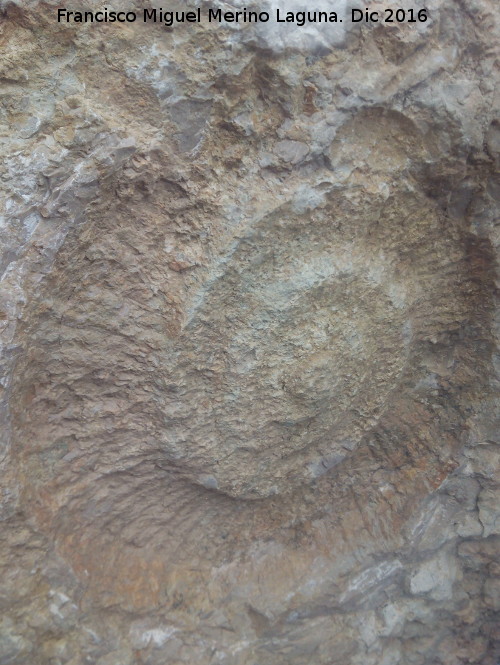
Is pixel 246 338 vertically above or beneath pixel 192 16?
beneath

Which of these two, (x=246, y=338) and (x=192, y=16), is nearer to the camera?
(x=192, y=16)

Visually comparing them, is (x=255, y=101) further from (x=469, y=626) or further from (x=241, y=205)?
(x=469, y=626)

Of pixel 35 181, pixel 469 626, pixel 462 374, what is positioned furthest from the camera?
pixel 469 626

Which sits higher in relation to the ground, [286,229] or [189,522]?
[286,229]

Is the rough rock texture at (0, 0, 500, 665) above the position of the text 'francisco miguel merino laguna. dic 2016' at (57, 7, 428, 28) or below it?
below

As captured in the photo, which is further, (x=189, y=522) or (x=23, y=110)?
(x=189, y=522)

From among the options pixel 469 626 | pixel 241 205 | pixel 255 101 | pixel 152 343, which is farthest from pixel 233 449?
pixel 469 626

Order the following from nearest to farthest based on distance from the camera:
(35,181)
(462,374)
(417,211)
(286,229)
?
(35,181) < (286,229) < (417,211) < (462,374)

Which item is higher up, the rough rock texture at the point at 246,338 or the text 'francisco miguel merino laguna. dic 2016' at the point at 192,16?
the text 'francisco miguel merino laguna. dic 2016' at the point at 192,16
